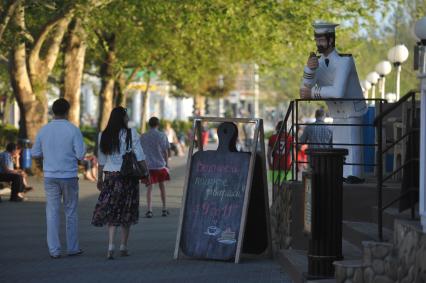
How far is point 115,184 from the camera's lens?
12.8 metres

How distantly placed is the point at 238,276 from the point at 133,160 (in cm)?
217

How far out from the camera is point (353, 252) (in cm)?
1035

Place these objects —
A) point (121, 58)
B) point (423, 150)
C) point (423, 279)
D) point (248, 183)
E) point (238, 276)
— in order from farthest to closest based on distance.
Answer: point (121, 58), point (248, 183), point (238, 276), point (423, 150), point (423, 279)

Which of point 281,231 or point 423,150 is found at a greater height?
point 423,150

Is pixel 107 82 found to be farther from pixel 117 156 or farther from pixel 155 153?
pixel 117 156

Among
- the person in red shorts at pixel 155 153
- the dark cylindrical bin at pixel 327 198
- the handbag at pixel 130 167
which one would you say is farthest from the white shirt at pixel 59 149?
the person in red shorts at pixel 155 153

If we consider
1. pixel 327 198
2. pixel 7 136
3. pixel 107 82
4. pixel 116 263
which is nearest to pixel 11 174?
pixel 116 263

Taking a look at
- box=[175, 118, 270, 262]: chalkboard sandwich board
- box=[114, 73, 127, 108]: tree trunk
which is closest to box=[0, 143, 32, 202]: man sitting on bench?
box=[175, 118, 270, 262]: chalkboard sandwich board

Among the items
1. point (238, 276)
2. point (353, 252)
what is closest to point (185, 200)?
point (238, 276)


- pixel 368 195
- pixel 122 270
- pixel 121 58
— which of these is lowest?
pixel 122 270

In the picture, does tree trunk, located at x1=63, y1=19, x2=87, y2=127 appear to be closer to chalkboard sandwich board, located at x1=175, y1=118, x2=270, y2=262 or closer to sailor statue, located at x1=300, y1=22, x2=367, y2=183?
chalkboard sandwich board, located at x1=175, y1=118, x2=270, y2=262

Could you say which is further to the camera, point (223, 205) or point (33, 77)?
point (33, 77)

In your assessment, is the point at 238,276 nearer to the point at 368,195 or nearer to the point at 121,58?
the point at 368,195

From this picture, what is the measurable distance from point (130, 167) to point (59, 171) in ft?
2.61
